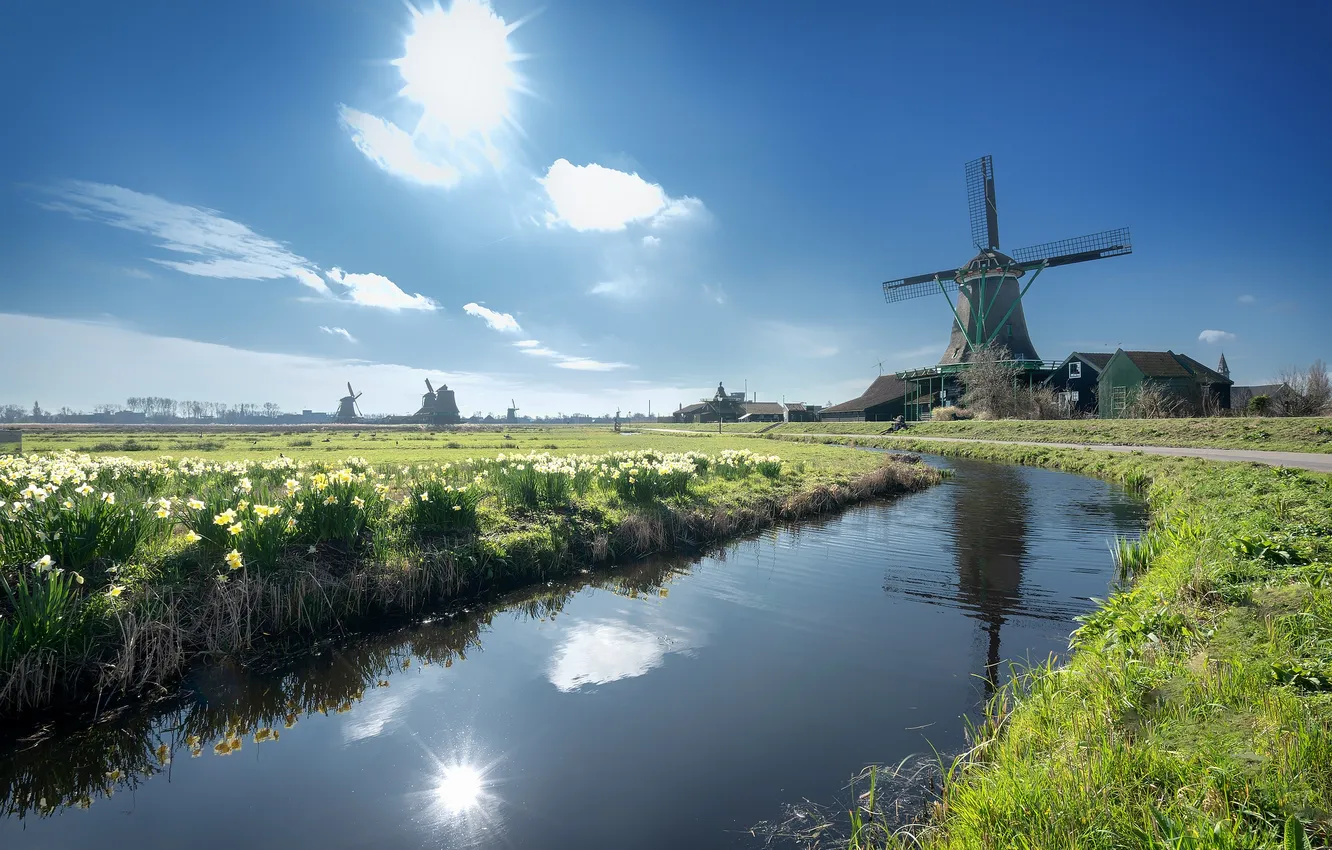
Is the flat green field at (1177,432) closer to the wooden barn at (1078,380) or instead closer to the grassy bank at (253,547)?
the wooden barn at (1078,380)

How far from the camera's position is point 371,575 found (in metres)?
8.32

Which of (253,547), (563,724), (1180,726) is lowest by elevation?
(563,724)

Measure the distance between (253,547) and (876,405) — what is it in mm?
69266

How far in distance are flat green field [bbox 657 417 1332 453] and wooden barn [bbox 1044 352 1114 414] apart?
12438 mm

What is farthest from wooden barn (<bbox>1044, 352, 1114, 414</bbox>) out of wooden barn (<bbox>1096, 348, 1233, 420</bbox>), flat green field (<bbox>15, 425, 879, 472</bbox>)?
flat green field (<bbox>15, 425, 879, 472</bbox>)

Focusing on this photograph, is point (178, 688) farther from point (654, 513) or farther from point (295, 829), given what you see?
point (654, 513)

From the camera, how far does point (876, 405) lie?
227 feet

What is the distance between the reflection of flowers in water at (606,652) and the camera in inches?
264

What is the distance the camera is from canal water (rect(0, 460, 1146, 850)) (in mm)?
4418

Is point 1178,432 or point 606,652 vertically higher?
point 1178,432

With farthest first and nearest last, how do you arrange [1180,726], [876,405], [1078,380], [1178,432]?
[876,405], [1078,380], [1178,432], [1180,726]

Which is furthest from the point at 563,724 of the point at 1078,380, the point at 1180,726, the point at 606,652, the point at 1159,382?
the point at 1078,380

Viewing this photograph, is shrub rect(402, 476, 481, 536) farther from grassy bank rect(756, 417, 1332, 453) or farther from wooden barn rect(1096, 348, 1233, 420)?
wooden barn rect(1096, 348, 1233, 420)

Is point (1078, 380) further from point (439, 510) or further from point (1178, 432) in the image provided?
point (439, 510)
